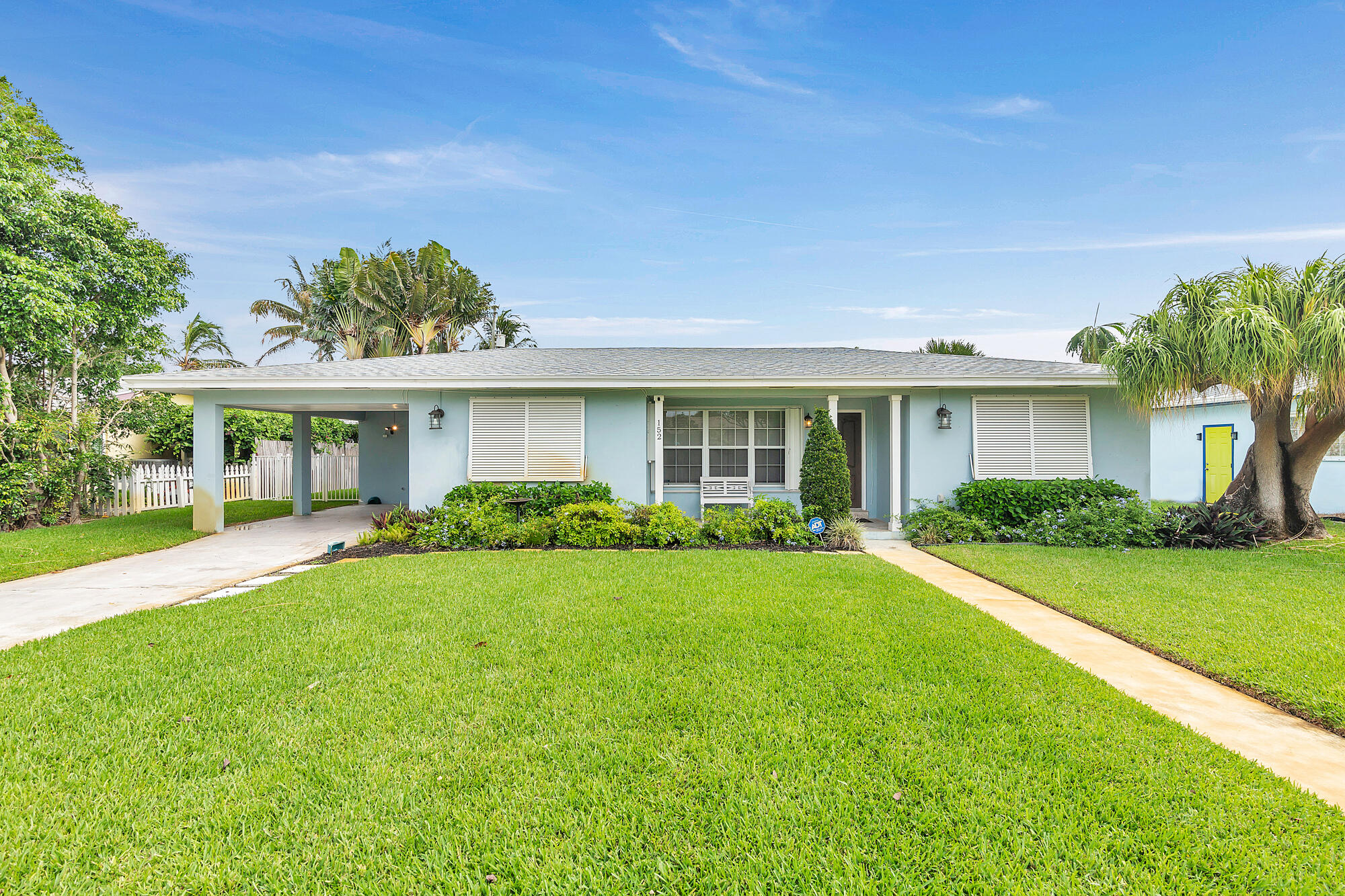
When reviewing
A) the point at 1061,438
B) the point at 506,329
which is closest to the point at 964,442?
the point at 1061,438

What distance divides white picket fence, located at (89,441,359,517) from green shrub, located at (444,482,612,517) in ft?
22.2

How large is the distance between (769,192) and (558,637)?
12393 mm

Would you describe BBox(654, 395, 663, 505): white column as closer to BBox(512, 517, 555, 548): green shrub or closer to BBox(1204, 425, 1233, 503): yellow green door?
BBox(512, 517, 555, 548): green shrub

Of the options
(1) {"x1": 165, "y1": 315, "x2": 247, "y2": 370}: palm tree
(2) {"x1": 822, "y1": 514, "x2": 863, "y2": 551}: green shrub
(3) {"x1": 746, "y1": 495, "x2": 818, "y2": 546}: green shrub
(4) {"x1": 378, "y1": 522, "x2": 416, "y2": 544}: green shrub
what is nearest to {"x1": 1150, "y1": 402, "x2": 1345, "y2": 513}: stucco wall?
(2) {"x1": 822, "y1": 514, "x2": 863, "y2": 551}: green shrub

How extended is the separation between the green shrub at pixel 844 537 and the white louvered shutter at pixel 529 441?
4229 millimetres

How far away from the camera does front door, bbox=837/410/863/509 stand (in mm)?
Result: 12125

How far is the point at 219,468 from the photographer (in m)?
10.3

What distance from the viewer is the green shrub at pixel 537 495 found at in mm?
9297

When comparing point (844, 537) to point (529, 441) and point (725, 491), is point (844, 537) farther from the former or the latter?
point (529, 441)

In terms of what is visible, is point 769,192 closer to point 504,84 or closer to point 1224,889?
point 504,84

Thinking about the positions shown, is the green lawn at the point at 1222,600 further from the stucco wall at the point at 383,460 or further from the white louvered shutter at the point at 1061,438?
the stucco wall at the point at 383,460

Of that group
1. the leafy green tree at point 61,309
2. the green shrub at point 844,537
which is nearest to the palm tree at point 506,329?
the leafy green tree at point 61,309

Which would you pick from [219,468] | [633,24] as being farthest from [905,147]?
[219,468]

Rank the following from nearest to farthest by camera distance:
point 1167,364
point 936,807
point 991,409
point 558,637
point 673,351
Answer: point 936,807 → point 558,637 → point 1167,364 → point 991,409 → point 673,351
